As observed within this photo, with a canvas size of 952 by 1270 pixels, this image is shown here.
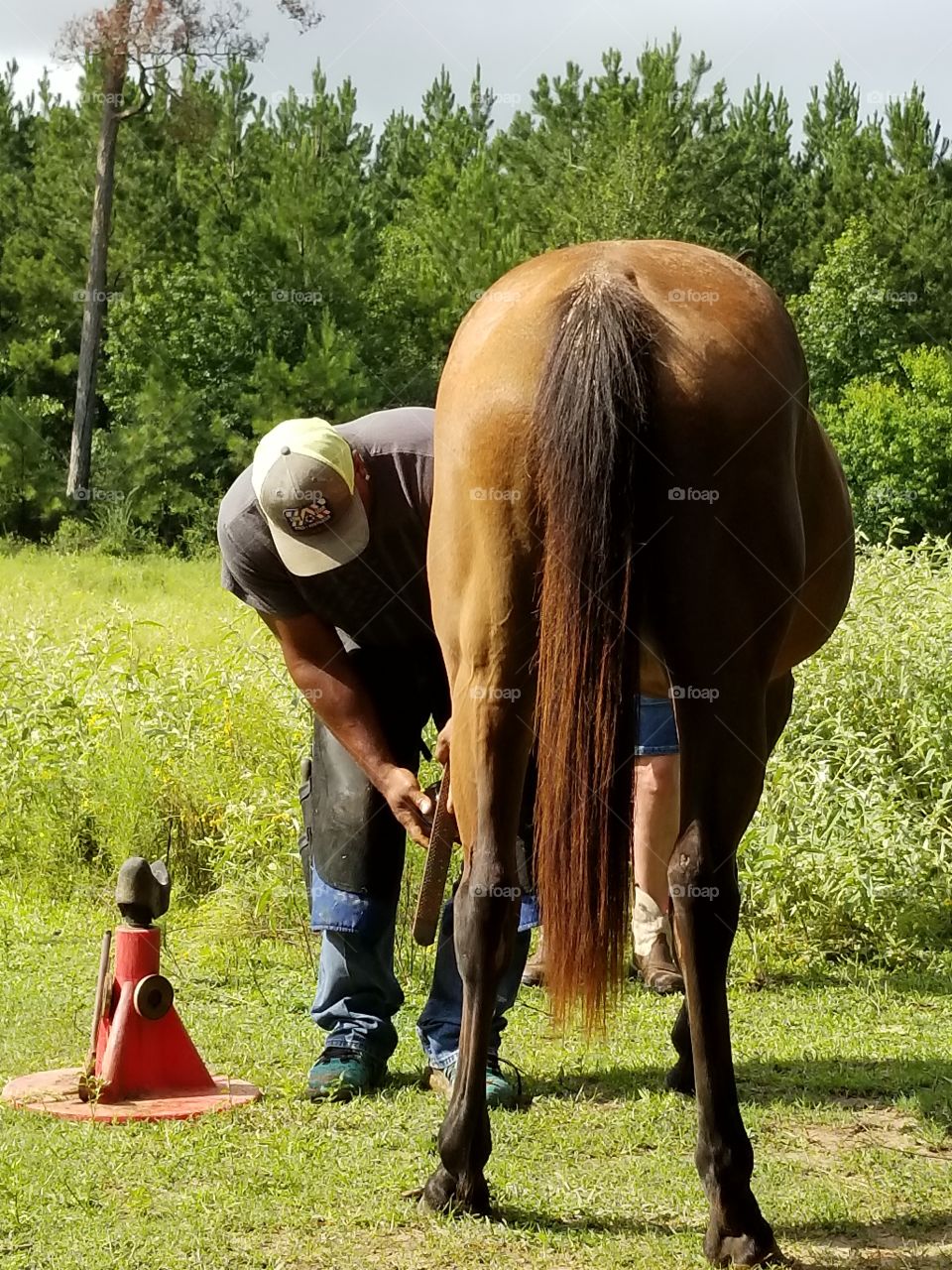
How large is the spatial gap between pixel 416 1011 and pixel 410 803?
128 cm

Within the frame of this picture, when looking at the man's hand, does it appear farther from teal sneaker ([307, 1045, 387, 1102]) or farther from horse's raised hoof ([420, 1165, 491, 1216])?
horse's raised hoof ([420, 1165, 491, 1216])

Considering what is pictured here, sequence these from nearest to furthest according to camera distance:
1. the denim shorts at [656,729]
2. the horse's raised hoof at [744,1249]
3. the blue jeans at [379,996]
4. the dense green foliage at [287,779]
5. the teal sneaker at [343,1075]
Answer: the horse's raised hoof at [744,1249] < the teal sneaker at [343,1075] < the blue jeans at [379,996] < the denim shorts at [656,729] < the dense green foliage at [287,779]

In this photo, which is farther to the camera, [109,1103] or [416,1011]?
[416,1011]

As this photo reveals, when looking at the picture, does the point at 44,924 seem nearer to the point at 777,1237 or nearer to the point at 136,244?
the point at 777,1237

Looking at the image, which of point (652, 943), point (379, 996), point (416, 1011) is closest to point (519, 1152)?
point (379, 996)

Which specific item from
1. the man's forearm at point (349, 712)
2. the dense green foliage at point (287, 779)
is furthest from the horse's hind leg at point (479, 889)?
the dense green foliage at point (287, 779)

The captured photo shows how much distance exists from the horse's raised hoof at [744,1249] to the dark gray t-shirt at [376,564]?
179 centimetres

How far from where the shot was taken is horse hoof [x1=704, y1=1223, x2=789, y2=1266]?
8.71 ft

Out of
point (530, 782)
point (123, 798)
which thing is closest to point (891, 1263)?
point (530, 782)

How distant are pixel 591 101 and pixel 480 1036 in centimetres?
3814

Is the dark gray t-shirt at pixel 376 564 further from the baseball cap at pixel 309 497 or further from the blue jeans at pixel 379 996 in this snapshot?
the blue jeans at pixel 379 996

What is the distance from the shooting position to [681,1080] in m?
3.84

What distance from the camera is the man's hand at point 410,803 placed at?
12.0 feet

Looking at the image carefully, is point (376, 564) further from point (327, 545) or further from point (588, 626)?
point (588, 626)
